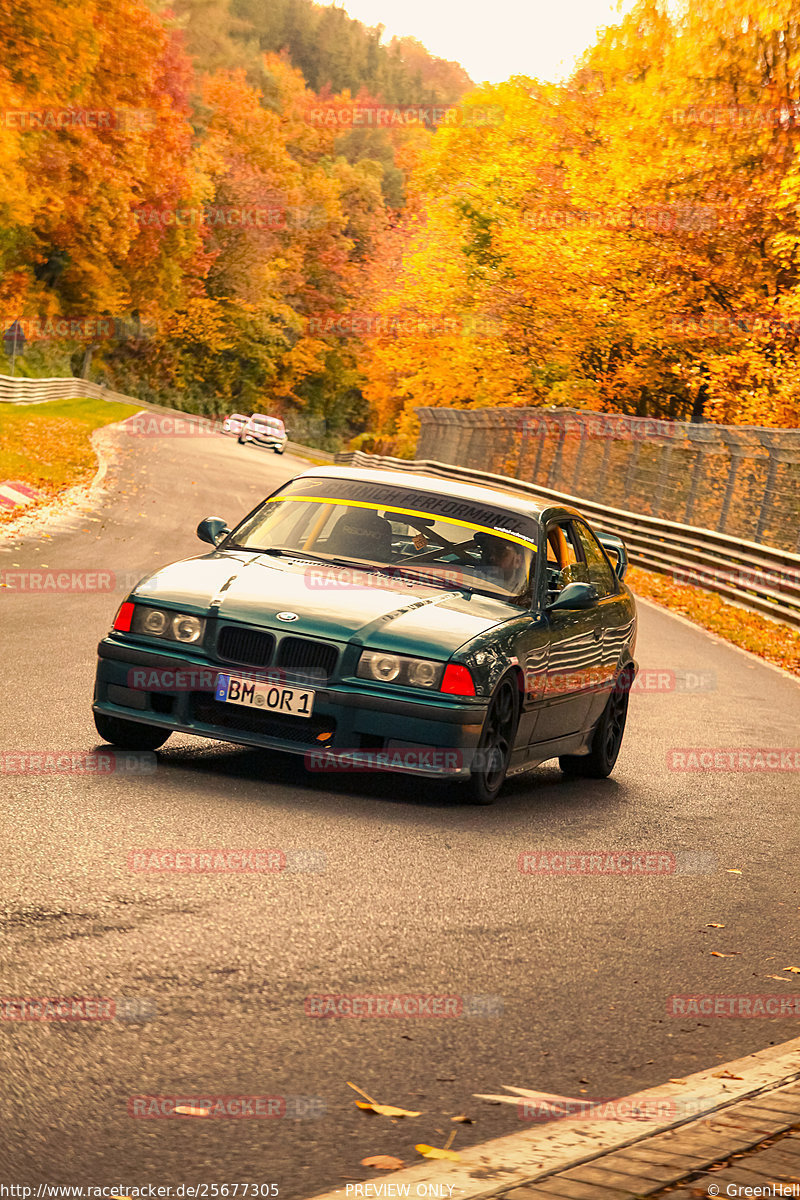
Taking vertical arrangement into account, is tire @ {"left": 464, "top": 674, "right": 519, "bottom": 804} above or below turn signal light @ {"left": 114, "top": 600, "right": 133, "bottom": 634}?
below

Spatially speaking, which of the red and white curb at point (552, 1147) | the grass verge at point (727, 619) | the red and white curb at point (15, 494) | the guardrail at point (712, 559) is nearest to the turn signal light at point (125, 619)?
the red and white curb at point (552, 1147)

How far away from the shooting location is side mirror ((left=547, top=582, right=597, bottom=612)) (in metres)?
8.77

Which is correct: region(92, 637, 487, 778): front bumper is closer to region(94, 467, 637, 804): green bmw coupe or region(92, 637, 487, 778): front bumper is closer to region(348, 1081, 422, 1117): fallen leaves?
region(94, 467, 637, 804): green bmw coupe

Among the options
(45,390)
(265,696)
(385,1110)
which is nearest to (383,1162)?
(385,1110)

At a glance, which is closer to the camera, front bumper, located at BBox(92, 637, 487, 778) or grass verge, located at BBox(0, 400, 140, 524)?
front bumper, located at BBox(92, 637, 487, 778)

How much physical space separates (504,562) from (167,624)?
195 cm

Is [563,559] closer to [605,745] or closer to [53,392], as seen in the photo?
[605,745]

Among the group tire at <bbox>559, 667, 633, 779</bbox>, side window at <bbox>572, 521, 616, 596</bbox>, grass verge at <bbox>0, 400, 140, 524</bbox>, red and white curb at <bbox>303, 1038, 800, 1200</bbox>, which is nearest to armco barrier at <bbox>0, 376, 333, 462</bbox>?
grass verge at <bbox>0, 400, 140, 524</bbox>

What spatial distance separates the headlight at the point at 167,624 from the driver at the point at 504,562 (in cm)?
174

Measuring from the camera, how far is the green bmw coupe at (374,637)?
25.3 ft

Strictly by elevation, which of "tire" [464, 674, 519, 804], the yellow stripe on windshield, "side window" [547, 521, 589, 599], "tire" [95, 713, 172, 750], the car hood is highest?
the yellow stripe on windshield

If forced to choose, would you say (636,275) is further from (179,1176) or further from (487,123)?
(179,1176)

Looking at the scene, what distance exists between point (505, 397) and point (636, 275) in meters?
15.9

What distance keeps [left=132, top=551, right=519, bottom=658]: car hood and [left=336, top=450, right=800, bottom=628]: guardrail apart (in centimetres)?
1219
